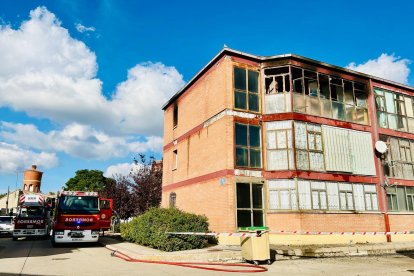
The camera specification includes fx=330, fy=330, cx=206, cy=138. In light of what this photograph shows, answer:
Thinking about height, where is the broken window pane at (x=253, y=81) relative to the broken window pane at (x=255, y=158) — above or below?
above

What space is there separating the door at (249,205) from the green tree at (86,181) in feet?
187

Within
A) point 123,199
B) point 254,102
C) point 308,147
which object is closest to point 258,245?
point 308,147

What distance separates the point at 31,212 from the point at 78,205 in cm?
816

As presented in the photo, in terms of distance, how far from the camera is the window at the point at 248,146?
16312mm

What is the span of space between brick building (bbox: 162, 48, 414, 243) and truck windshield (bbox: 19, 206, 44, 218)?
1036 centimetres

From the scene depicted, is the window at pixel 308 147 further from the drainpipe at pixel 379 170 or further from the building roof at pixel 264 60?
the drainpipe at pixel 379 170

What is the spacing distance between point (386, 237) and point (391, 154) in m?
4.77

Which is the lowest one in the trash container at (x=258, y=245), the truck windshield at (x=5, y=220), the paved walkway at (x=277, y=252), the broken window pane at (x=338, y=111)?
the paved walkway at (x=277, y=252)

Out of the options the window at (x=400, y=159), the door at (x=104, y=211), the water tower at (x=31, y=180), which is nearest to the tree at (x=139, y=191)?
the door at (x=104, y=211)

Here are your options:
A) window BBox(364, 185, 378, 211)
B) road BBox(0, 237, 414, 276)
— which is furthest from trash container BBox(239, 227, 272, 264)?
window BBox(364, 185, 378, 211)

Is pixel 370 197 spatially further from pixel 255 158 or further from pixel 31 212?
pixel 31 212

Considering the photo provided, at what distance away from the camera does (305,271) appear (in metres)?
9.48

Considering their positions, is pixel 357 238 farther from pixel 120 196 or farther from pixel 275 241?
pixel 120 196

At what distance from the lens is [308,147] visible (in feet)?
54.1
